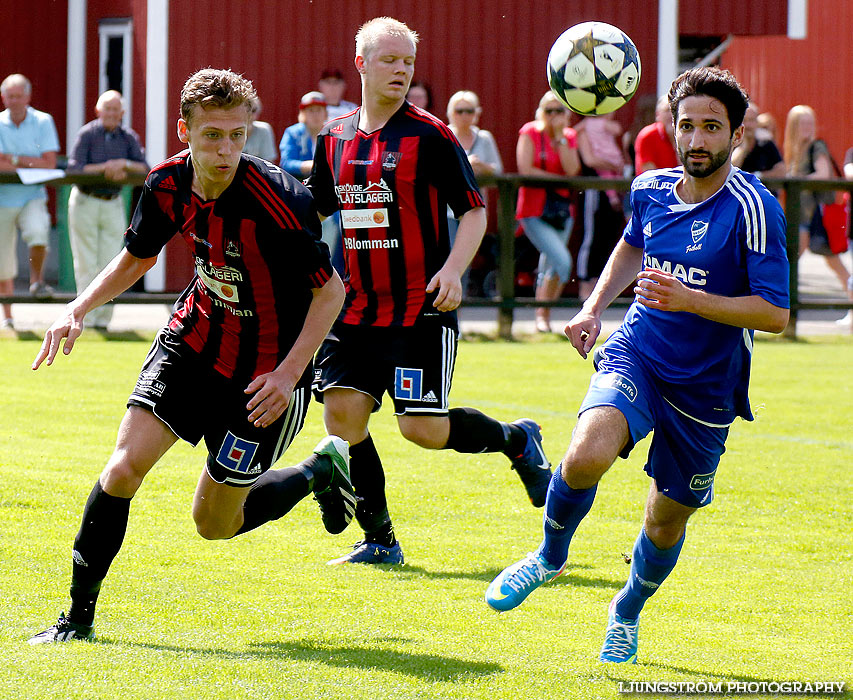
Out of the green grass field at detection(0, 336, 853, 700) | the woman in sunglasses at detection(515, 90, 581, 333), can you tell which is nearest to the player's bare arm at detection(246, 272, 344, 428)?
the green grass field at detection(0, 336, 853, 700)

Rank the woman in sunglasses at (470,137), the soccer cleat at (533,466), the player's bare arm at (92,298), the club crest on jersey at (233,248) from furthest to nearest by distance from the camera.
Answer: the woman in sunglasses at (470,137)
the soccer cleat at (533,466)
the club crest on jersey at (233,248)
the player's bare arm at (92,298)

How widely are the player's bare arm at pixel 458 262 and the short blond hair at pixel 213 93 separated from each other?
4.73ft

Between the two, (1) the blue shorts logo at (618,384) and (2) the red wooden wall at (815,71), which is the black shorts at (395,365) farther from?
(2) the red wooden wall at (815,71)

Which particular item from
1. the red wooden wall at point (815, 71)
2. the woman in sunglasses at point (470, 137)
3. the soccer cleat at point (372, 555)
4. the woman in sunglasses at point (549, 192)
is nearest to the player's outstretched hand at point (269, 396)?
the soccer cleat at point (372, 555)

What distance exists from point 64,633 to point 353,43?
551 inches

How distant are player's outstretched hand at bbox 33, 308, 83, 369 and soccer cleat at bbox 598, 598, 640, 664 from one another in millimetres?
1980

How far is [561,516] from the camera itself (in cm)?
Result: 436

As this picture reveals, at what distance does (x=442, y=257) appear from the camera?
589 cm

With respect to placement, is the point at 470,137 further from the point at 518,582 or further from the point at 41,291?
the point at 518,582

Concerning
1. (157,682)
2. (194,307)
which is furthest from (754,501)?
(157,682)

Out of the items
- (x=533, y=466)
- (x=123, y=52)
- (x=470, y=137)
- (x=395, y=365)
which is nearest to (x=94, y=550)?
(x=395, y=365)

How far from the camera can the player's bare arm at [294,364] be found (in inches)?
168

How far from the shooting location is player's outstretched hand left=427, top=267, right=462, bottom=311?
548 cm

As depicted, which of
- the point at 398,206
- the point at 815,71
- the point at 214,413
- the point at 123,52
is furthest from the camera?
the point at 815,71
